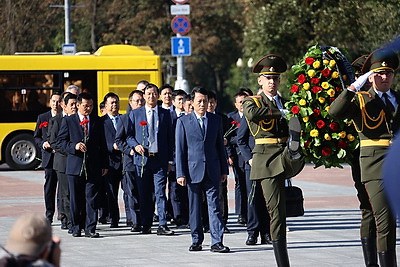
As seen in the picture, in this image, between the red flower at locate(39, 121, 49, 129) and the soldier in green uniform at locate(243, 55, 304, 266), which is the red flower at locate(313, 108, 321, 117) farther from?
the red flower at locate(39, 121, 49, 129)

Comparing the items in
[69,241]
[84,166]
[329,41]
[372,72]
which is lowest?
[69,241]

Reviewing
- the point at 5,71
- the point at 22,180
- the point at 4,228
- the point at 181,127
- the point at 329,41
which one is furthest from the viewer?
the point at 329,41

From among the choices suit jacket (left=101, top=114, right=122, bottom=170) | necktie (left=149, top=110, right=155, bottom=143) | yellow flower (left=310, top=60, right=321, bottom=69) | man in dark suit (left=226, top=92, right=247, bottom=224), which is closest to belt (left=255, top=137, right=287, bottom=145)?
yellow flower (left=310, top=60, right=321, bottom=69)

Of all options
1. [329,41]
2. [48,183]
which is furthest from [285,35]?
[48,183]

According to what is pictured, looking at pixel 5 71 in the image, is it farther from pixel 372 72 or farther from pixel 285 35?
pixel 372 72

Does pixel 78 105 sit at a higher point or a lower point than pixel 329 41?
lower

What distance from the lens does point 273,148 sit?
30.8 ft

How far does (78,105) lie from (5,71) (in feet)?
45.1

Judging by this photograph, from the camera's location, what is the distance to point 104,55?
A: 88.2 ft

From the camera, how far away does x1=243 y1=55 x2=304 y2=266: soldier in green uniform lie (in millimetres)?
9000

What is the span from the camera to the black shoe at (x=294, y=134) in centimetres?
876

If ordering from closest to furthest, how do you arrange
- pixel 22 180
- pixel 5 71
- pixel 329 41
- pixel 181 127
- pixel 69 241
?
pixel 181 127, pixel 69 241, pixel 22 180, pixel 5 71, pixel 329 41

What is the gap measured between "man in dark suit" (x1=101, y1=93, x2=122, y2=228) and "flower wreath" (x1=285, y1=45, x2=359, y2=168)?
500 centimetres

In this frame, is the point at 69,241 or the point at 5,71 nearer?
the point at 69,241
